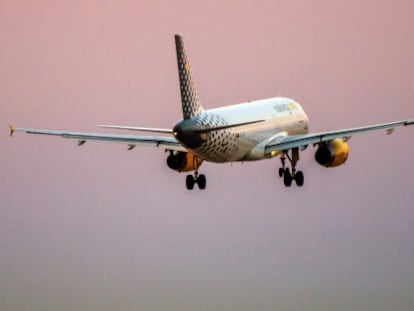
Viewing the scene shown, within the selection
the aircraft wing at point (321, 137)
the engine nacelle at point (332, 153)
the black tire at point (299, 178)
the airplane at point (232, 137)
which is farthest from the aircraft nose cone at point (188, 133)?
the black tire at point (299, 178)

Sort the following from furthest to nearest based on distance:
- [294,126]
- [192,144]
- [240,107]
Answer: [294,126], [240,107], [192,144]

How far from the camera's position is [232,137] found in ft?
405

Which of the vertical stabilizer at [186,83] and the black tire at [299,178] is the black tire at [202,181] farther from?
the vertical stabilizer at [186,83]

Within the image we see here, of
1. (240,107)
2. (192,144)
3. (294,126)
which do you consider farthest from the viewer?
(294,126)

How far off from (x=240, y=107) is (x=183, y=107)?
822cm

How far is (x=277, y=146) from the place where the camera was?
129 metres

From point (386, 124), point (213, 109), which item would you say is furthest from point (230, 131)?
point (386, 124)

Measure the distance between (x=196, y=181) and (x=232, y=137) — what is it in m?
6.97

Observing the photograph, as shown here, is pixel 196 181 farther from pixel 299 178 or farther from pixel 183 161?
pixel 299 178

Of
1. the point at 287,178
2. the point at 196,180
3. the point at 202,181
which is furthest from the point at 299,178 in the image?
the point at 196,180

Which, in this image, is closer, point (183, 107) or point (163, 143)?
point (183, 107)

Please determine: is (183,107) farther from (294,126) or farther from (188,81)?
(294,126)

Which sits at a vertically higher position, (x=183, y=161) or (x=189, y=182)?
(x=183, y=161)

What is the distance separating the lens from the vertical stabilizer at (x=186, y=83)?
396ft
